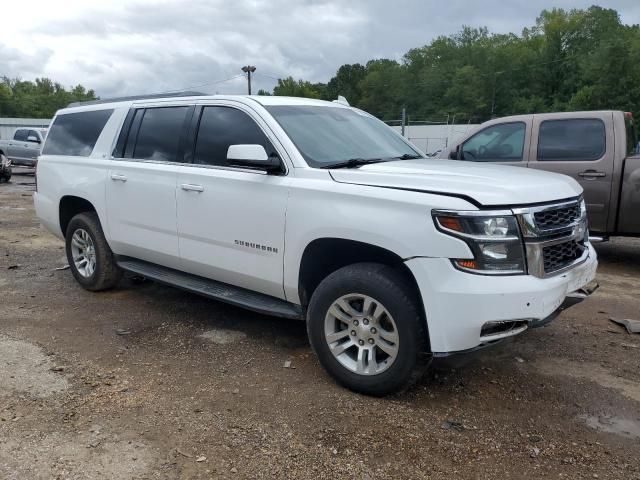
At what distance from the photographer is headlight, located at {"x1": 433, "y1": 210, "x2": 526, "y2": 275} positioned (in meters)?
3.18

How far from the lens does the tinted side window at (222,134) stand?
4340 millimetres

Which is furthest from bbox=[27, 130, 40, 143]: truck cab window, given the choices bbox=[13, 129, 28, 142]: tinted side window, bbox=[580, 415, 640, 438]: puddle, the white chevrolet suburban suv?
bbox=[580, 415, 640, 438]: puddle

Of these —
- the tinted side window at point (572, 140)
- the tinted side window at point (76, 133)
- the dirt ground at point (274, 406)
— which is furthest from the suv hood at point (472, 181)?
the tinted side window at point (572, 140)

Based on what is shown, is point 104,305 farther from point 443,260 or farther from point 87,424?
point 443,260

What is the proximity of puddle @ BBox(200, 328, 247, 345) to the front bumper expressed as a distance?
6.33 feet

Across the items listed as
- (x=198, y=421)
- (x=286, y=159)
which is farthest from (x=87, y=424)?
(x=286, y=159)

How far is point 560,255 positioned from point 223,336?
2649 mm

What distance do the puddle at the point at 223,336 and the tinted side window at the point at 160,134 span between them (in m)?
1.46

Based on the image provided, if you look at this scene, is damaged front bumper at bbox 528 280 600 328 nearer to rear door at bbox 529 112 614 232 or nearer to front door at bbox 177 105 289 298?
front door at bbox 177 105 289 298

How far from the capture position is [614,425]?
3.35 metres

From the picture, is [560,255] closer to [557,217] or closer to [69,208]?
[557,217]

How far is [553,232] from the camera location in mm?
3424

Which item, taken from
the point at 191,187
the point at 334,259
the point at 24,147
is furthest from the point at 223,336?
the point at 24,147

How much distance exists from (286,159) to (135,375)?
5.94 ft
